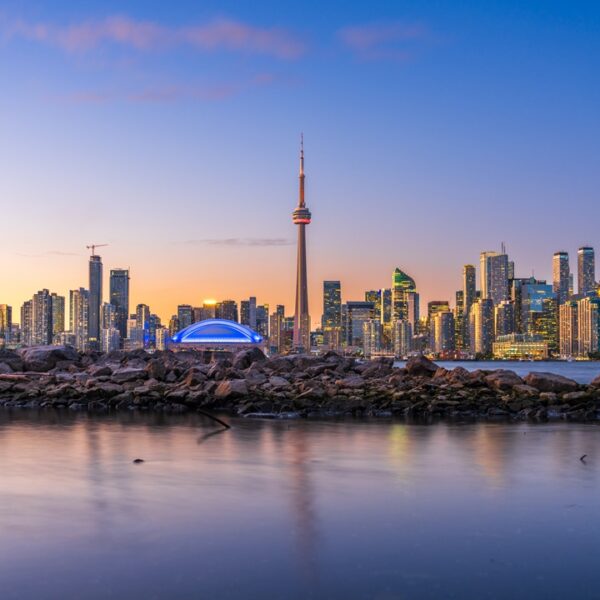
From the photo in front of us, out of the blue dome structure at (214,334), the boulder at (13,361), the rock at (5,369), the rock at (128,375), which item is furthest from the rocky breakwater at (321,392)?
the blue dome structure at (214,334)

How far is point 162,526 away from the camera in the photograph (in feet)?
33.4

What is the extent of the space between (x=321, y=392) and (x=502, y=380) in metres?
6.71

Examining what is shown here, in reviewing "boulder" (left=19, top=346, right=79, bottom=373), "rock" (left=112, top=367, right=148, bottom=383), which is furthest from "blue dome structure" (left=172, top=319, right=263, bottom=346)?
"rock" (left=112, top=367, right=148, bottom=383)

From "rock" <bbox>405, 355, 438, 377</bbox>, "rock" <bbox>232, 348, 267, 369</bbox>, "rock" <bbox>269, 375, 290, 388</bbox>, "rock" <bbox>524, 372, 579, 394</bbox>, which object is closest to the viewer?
"rock" <bbox>524, 372, 579, 394</bbox>

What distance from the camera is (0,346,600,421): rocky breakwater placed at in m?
27.4

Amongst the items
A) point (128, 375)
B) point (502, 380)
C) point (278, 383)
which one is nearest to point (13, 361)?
point (128, 375)

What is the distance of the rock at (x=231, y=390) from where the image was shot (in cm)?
2914

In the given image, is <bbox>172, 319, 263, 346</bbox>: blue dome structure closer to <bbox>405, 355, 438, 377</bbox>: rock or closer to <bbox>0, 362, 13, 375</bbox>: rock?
<bbox>0, 362, 13, 375</bbox>: rock

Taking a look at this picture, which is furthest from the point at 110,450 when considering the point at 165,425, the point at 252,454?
the point at 165,425

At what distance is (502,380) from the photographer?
2922cm

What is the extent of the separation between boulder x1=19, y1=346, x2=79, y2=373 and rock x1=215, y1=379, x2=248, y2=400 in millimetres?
17949

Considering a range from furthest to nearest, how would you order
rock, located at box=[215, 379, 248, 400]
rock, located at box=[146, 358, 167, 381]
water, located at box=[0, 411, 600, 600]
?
rock, located at box=[146, 358, 167, 381] < rock, located at box=[215, 379, 248, 400] < water, located at box=[0, 411, 600, 600]

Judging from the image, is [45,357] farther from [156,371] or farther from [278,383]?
[278,383]

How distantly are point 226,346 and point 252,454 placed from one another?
102 meters
